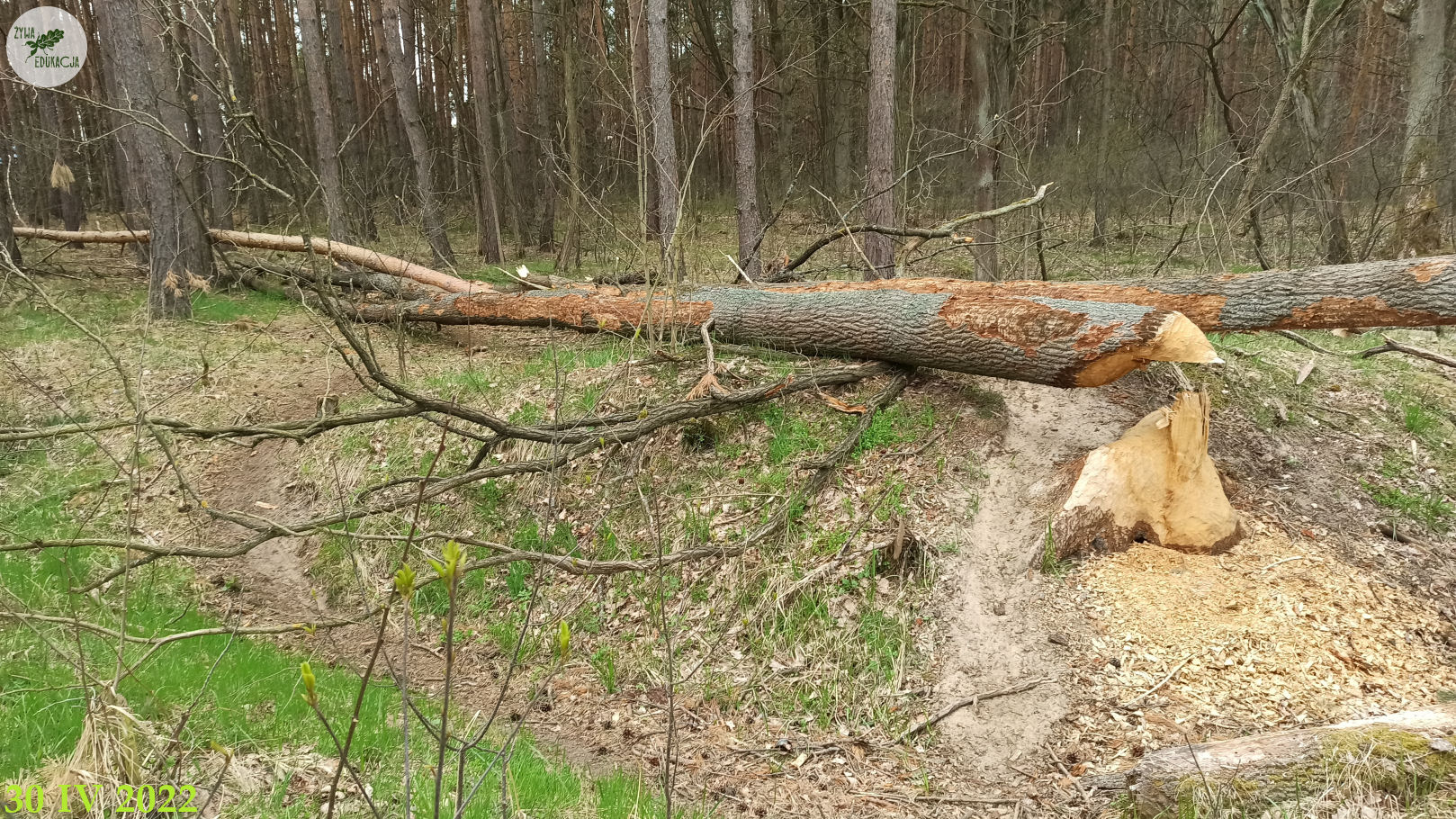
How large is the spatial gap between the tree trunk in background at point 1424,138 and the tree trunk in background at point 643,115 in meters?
9.13

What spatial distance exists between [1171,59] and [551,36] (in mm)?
16418

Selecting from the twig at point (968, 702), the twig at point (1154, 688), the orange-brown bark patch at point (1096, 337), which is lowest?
the twig at point (968, 702)

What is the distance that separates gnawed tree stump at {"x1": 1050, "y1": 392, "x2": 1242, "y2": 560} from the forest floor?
13 centimetres

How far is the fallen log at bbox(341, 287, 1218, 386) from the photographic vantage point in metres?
4.59

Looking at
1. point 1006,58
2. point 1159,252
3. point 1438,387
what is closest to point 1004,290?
point 1438,387

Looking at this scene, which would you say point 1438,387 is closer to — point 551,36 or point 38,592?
point 38,592

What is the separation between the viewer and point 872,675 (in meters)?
4.38

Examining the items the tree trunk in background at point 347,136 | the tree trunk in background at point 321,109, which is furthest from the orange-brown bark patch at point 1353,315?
the tree trunk in background at point 347,136

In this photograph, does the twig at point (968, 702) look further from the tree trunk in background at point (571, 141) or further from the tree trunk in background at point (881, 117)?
the tree trunk in background at point (571, 141)

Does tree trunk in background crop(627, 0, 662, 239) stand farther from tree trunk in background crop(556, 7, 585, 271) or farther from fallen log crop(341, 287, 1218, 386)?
tree trunk in background crop(556, 7, 585, 271)

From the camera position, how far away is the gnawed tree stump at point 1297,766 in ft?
9.28

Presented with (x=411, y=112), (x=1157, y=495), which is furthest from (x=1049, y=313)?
(x=411, y=112)

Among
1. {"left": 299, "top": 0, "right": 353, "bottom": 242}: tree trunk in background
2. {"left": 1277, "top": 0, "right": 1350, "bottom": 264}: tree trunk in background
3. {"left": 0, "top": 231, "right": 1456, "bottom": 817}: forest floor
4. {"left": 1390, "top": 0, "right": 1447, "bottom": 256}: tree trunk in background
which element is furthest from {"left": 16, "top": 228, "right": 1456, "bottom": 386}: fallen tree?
{"left": 299, "top": 0, "right": 353, "bottom": 242}: tree trunk in background

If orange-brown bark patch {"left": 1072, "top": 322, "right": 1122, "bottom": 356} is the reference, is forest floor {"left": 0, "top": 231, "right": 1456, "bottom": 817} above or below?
below
